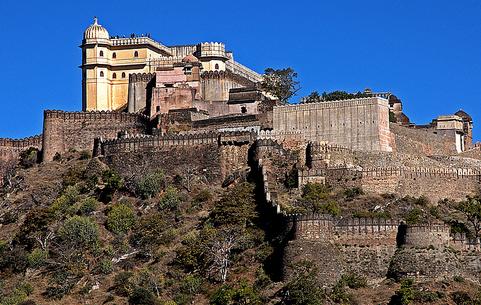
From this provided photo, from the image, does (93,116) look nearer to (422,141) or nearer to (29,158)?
(29,158)

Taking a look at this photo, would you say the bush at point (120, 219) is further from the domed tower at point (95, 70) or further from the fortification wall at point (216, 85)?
the domed tower at point (95, 70)

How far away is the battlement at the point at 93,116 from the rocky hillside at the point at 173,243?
528cm

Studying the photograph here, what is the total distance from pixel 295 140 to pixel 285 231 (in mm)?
13945

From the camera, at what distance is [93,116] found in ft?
292

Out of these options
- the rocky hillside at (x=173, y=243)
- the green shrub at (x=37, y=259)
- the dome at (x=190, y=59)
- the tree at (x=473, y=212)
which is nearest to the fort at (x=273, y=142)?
the dome at (x=190, y=59)

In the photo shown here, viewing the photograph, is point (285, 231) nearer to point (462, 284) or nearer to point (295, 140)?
point (462, 284)

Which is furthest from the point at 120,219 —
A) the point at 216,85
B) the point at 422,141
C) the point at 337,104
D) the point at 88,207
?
the point at 422,141

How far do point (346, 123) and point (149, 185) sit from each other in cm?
1167

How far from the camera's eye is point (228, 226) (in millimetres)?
72312

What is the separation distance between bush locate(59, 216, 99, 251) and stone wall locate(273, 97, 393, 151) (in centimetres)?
1302

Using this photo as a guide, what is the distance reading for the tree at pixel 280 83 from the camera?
314 feet

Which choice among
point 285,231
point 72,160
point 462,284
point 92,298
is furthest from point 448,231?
point 72,160

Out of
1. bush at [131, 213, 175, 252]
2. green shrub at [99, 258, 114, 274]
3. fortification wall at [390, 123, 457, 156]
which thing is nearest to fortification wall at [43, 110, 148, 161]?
bush at [131, 213, 175, 252]

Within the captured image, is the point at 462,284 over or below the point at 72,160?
below
